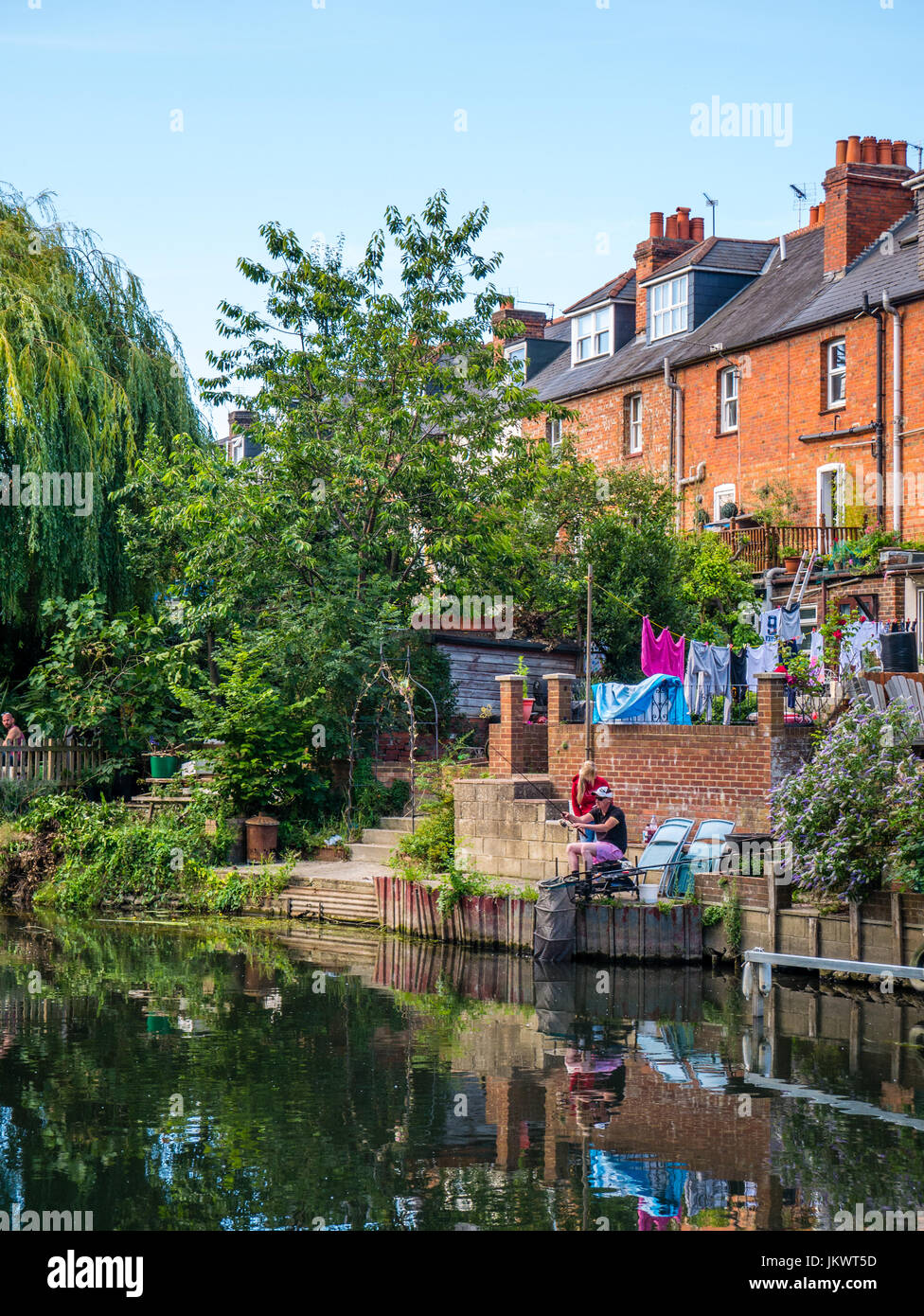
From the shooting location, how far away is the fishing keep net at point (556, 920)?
50.9ft

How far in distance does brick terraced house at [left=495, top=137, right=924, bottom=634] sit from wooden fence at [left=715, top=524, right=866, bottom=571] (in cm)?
6

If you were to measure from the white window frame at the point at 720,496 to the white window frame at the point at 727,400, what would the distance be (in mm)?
1295

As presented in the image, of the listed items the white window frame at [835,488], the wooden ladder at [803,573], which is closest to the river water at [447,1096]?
the wooden ladder at [803,573]

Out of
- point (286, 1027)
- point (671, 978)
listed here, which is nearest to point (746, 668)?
point (671, 978)

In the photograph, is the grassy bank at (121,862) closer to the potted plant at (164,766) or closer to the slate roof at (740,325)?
the potted plant at (164,766)

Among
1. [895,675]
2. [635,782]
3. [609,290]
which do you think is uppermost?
[609,290]

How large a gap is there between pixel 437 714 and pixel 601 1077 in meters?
12.3

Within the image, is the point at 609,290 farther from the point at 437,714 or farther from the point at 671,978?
the point at 671,978

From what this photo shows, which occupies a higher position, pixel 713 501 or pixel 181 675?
pixel 713 501

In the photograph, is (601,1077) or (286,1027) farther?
(286,1027)

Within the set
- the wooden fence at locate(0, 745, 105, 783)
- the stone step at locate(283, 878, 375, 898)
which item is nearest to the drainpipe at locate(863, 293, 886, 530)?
the stone step at locate(283, 878, 375, 898)

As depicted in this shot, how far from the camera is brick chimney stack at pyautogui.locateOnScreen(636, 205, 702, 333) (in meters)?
36.3

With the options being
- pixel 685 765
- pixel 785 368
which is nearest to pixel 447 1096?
pixel 685 765
